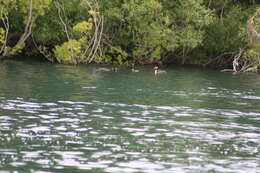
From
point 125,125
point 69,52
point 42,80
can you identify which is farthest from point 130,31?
point 125,125

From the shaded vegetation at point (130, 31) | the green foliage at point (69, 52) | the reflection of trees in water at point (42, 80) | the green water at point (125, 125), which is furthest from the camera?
the shaded vegetation at point (130, 31)

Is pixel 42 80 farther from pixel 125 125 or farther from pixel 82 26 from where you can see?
pixel 125 125

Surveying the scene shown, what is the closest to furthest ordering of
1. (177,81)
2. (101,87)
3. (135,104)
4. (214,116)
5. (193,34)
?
1. (214,116)
2. (135,104)
3. (101,87)
4. (177,81)
5. (193,34)

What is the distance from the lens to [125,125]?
1041 inches

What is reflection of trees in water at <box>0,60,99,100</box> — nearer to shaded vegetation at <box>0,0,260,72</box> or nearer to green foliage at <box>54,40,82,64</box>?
green foliage at <box>54,40,82,64</box>

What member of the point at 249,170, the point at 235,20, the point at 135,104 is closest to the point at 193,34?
the point at 235,20

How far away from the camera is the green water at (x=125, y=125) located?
780 inches

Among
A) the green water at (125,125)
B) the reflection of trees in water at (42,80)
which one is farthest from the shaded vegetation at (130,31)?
the green water at (125,125)

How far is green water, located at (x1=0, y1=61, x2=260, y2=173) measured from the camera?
65.0 feet

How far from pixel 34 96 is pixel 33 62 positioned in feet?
82.8

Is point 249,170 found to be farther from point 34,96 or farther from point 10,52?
point 10,52

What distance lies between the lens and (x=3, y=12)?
57.0 metres

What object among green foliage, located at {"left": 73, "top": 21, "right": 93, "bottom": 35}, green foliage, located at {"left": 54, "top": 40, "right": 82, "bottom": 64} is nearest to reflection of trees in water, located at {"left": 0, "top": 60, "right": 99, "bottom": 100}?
green foliage, located at {"left": 54, "top": 40, "right": 82, "bottom": 64}

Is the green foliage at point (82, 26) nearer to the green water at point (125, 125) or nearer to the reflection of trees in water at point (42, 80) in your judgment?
the reflection of trees in water at point (42, 80)
